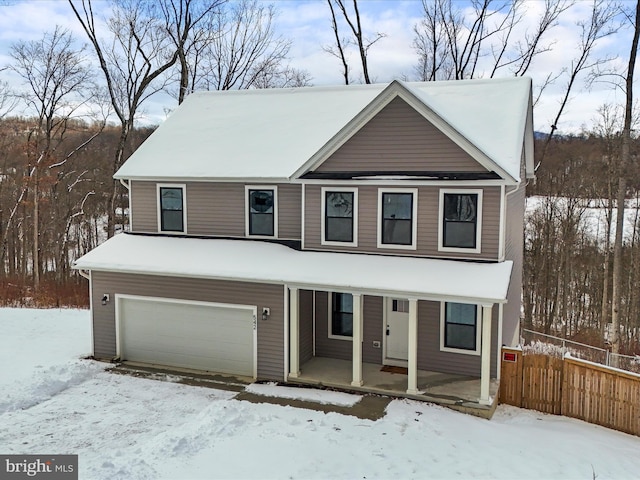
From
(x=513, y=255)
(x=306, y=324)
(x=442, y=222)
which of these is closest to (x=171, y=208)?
(x=306, y=324)

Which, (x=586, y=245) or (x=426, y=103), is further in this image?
(x=586, y=245)

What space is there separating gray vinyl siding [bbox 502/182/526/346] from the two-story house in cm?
15

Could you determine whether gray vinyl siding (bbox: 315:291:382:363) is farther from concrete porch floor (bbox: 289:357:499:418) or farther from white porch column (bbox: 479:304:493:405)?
white porch column (bbox: 479:304:493:405)

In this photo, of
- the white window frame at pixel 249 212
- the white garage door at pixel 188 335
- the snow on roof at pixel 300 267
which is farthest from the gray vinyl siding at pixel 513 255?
the white garage door at pixel 188 335

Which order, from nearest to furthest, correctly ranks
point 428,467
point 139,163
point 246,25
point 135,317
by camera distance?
point 428,467
point 135,317
point 139,163
point 246,25

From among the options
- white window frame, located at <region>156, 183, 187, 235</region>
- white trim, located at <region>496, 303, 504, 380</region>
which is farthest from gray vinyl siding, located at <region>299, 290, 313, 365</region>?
white trim, located at <region>496, 303, 504, 380</region>

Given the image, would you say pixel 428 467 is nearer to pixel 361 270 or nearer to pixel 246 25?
pixel 361 270

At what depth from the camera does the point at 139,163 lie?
1545 centimetres

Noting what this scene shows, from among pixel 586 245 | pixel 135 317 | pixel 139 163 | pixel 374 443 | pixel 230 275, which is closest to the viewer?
pixel 374 443

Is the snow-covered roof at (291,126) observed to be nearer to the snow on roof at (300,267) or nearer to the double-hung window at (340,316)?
the snow on roof at (300,267)

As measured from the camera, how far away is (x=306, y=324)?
13.5 meters

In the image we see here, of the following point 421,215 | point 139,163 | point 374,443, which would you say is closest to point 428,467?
point 374,443

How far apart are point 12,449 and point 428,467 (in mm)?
6980

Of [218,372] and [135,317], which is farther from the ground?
[135,317]
